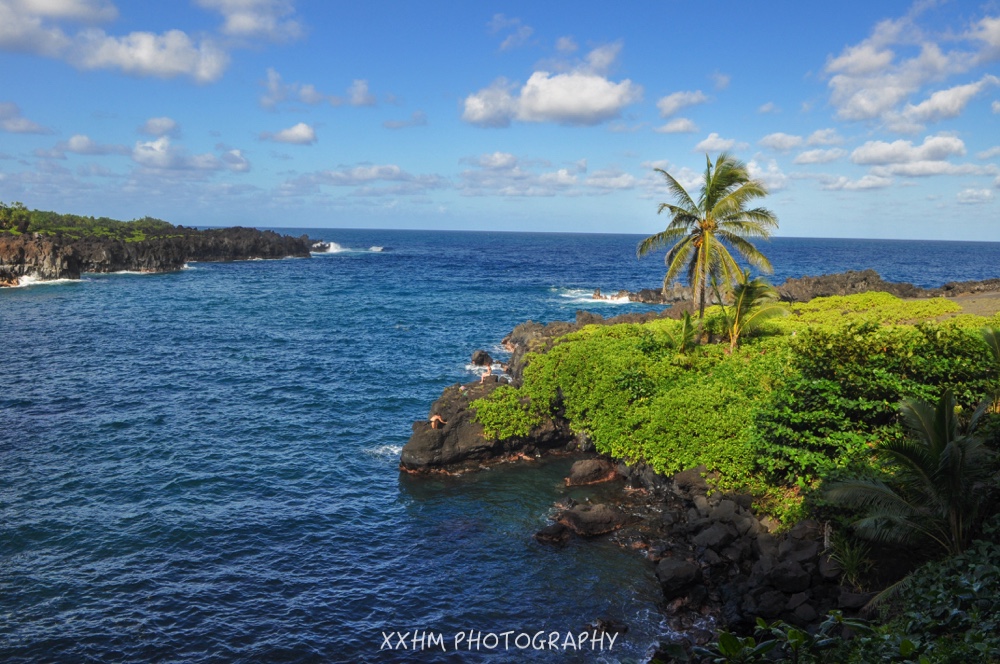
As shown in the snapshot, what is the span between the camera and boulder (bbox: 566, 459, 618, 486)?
29719 millimetres

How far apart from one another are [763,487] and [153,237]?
440 ft

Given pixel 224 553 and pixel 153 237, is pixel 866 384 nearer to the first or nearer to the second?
pixel 224 553

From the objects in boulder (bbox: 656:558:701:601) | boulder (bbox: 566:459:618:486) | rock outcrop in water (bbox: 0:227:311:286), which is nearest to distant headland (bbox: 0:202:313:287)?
rock outcrop in water (bbox: 0:227:311:286)

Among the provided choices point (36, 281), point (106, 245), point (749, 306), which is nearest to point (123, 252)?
point (106, 245)

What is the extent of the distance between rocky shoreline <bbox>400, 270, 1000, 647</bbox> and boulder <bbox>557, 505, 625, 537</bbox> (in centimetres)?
4

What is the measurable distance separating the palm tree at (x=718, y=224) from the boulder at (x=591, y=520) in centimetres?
1235

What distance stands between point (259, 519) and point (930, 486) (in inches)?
911

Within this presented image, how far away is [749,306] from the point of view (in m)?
33.6

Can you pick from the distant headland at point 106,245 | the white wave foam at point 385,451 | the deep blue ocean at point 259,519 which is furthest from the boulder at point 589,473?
the distant headland at point 106,245

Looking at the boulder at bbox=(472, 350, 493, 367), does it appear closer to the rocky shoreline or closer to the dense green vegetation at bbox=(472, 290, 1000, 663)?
the rocky shoreline

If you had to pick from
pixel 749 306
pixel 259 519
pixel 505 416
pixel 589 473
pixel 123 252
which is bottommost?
pixel 259 519

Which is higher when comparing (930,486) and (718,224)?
(718,224)

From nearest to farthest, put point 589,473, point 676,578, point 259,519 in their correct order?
point 676,578 < point 259,519 < point 589,473

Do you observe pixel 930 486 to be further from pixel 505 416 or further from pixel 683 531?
pixel 505 416
